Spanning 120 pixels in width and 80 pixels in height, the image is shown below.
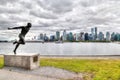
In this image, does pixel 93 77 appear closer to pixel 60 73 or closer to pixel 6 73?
pixel 60 73

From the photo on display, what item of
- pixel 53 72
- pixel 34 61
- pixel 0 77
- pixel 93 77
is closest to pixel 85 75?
pixel 93 77

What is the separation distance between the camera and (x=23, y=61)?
55.4 ft

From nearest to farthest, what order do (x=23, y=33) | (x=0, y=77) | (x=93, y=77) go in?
(x=0, y=77), (x=93, y=77), (x=23, y=33)

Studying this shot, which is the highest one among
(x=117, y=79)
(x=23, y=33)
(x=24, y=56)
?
(x=23, y=33)

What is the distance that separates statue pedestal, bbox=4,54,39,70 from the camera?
16.7 metres

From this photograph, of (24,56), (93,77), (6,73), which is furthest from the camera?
(24,56)

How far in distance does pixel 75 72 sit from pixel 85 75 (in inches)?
49.4

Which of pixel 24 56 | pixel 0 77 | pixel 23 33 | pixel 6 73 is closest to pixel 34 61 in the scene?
pixel 24 56

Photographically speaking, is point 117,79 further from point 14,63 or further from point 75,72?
point 14,63

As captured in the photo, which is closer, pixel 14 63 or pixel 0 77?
pixel 0 77

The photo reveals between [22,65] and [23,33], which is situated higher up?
[23,33]

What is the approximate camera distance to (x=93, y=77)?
47.4 ft

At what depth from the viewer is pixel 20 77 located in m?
12.6

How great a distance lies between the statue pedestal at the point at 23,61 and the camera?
54.7 ft
